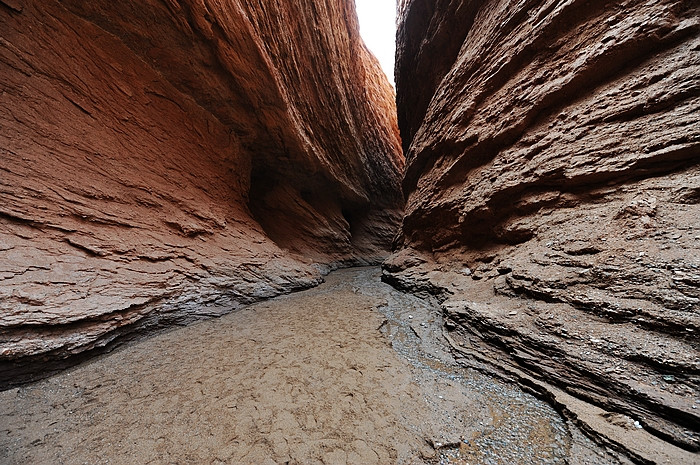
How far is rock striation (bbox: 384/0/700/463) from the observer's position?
165 centimetres

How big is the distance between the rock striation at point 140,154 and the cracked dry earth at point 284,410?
698 mm

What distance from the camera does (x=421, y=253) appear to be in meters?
6.22

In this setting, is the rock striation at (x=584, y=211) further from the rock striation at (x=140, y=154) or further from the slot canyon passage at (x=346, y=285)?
the rock striation at (x=140, y=154)

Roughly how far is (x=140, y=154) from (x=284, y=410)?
4.98 m

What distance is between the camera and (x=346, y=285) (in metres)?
6.46

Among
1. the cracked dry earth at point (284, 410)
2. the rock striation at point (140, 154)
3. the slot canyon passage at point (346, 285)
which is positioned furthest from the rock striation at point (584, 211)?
the rock striation at point (140, 154)

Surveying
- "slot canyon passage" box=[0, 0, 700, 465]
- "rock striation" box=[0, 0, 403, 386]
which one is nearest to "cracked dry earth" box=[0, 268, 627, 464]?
"slot canyon passage" box=[0, 0, 700, 465]

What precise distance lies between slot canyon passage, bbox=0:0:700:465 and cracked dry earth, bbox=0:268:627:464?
2 cm

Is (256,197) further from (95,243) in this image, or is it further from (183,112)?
(95,243)

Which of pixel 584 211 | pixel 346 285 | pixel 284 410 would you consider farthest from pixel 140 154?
pixel 584 211

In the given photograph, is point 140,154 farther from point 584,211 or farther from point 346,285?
point 584,211

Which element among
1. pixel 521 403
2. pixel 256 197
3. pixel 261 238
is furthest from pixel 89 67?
pixel 521 403

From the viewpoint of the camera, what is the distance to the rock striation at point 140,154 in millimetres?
2676

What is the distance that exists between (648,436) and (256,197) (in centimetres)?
915
